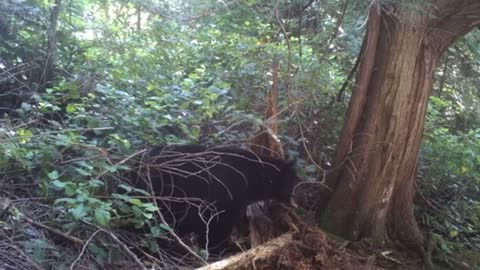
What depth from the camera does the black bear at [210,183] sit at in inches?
163

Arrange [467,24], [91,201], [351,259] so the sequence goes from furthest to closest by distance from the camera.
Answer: [467,24] → [351,259] → [91,201]

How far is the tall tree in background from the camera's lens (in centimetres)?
452

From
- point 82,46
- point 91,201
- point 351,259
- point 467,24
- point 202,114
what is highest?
point 467,24

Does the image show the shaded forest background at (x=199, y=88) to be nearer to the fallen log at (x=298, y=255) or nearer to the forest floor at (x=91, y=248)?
the forest floor at (x=91, y=248)

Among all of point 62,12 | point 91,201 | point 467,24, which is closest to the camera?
point 91,201

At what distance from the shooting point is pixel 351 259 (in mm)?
4195

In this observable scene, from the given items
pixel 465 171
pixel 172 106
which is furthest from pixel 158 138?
pixel 465 171

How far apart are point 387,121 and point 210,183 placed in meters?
1.68

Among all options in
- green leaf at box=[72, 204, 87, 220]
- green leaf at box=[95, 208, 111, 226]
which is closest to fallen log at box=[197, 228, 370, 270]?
green leaf at box=[95, 208, 111, 226]

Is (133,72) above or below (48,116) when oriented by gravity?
above

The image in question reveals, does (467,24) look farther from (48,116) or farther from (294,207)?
(48,116)

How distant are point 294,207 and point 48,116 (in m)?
2.44

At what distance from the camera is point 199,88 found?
5.07 m

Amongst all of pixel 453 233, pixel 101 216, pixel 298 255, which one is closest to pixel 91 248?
pixel 101 216
